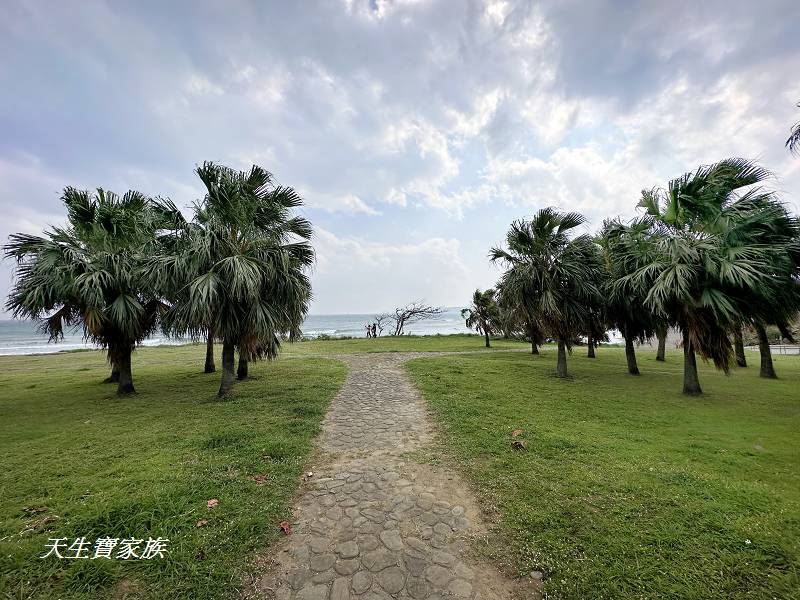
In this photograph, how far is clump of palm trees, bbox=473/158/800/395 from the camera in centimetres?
781

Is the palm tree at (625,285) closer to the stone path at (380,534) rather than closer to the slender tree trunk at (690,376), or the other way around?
the slender tree trunk at (690,376)

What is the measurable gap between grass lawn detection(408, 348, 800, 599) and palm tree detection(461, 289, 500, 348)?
15819 millimetres

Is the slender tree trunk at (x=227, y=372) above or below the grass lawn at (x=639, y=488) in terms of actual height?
above

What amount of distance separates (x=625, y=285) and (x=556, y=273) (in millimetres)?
2017

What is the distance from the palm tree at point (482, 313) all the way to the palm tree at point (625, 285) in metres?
12.0

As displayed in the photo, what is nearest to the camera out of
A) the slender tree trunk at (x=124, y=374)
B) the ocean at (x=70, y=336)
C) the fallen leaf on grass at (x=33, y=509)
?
the fallen leaf on grass at (x=33, y=509)

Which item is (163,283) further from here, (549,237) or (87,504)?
(549,237)

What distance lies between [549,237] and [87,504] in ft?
41.0

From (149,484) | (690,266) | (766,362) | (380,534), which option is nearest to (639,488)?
(380,534)

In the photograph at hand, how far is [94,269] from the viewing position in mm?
8258

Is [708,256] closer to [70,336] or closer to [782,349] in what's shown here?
[782,349]

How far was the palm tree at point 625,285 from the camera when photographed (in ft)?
31.6

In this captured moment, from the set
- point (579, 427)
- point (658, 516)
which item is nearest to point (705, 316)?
point (579, 427)

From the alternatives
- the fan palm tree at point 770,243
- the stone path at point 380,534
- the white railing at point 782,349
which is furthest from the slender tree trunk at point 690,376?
the white railing at point 782,349
